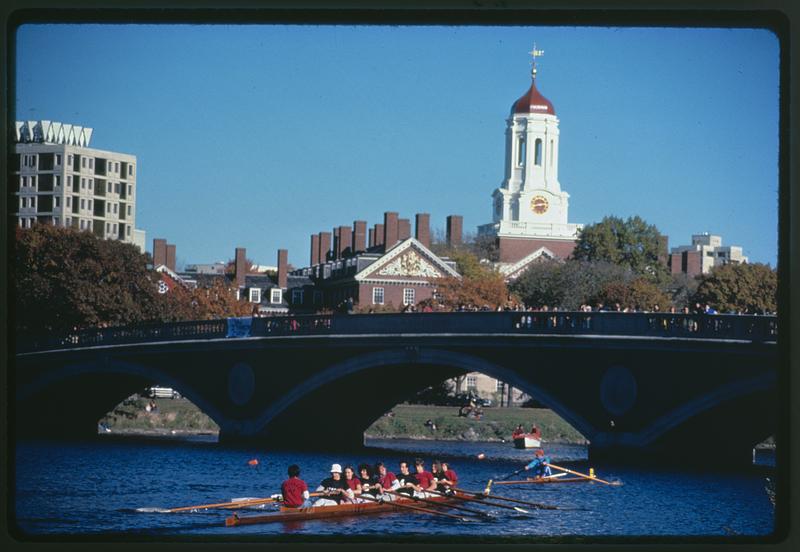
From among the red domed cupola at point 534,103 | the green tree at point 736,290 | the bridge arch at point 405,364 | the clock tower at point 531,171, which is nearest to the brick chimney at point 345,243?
the clock tower at point 531,171

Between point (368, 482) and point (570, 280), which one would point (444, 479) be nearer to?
point (368, 482)

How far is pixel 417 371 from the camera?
124 feet

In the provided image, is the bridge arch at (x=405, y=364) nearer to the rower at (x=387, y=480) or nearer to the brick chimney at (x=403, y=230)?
the brick chimney at (x=403, y=230)

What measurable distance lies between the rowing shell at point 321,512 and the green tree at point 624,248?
20.2 metres

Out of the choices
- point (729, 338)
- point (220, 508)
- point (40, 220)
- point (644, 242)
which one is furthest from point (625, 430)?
point (644, 242)

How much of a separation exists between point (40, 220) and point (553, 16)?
11943mm

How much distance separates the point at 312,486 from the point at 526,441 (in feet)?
46.0

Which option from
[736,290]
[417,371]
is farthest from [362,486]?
[417,371]

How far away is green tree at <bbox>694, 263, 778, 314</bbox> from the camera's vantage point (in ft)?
89.0

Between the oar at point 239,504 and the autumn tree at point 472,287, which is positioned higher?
the autumn tree at point 472,287

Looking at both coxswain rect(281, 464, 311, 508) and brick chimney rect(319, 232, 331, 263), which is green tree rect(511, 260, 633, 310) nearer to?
brick chimney rect(319, 232, 331, 263)

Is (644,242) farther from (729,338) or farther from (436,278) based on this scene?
(729,338)

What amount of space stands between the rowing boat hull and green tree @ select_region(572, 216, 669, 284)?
5.96 m

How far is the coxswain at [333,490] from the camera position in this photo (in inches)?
796
